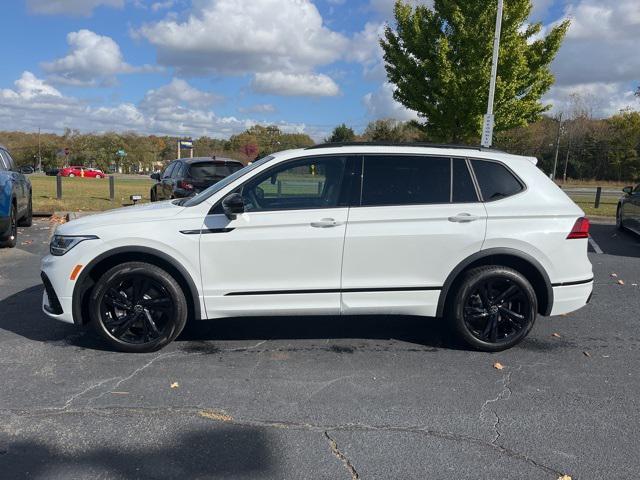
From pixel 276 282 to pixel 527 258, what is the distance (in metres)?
2.11

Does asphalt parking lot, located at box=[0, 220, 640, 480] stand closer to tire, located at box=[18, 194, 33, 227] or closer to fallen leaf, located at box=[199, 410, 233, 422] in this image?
fallen leaf, located at box=[199, 410, 233, 422]

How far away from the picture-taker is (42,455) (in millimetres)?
2871

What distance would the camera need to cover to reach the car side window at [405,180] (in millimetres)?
4371

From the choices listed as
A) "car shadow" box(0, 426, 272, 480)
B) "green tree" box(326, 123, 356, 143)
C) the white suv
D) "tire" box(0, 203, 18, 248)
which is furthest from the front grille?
"green tree" box(326, 123, 356, 143)

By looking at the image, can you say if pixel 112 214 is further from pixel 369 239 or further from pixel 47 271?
pixel 369 239

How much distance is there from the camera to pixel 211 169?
37.5 feet

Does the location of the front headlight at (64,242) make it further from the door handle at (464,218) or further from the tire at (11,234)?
the tire at (11,234)

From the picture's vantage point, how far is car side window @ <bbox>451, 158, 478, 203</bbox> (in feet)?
14.5

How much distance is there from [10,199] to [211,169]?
161 inches

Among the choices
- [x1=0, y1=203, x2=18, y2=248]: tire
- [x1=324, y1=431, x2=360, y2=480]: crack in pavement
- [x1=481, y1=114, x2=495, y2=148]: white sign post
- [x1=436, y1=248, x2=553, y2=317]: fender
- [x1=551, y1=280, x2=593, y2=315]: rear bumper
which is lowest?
[x1=324, y1=431, x2=360, y2=480]: crack in pavement

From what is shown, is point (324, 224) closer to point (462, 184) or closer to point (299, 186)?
point (299, 186)

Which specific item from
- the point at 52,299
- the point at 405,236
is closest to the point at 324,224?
the point at 405,236

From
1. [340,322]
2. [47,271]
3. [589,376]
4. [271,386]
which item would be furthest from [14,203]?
[589,376]

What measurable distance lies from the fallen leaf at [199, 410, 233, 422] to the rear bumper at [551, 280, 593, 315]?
2.90 meters
